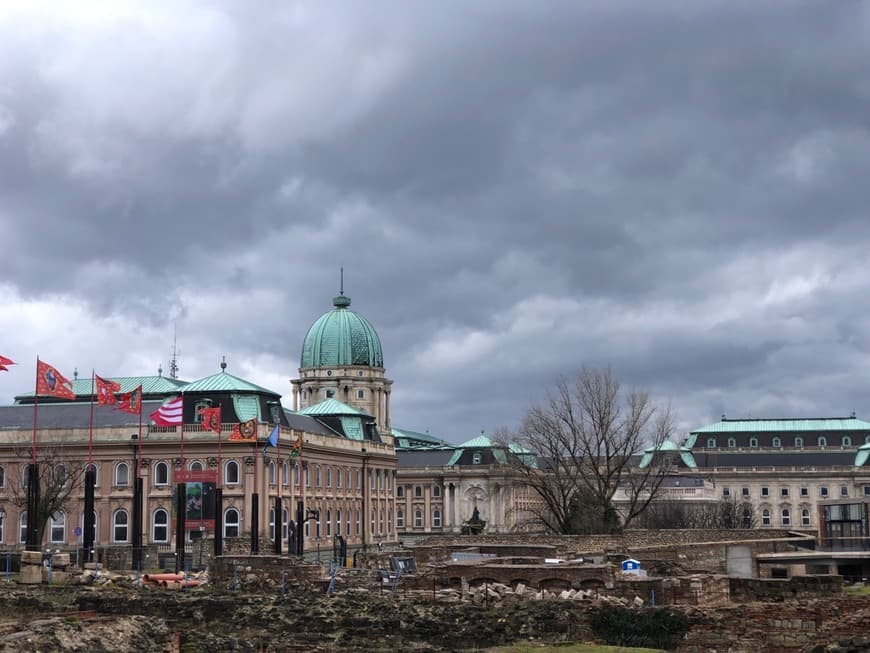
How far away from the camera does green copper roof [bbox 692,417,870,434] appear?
556 ft

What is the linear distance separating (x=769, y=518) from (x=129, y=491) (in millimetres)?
105030

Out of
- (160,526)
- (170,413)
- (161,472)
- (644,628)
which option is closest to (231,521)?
(160,526)

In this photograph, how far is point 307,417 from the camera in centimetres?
11294

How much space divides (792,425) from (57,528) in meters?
117

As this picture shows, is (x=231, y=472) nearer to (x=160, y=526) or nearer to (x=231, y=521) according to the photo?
(x=231, y=521)

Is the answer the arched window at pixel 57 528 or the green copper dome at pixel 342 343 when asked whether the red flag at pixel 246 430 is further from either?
the green copper dome at pixel 342 343


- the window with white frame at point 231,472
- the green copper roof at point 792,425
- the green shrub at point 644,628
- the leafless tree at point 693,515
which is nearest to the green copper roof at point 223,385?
the window with white frame at point 231,472

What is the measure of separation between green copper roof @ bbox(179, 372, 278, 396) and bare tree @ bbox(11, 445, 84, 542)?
1060 cm

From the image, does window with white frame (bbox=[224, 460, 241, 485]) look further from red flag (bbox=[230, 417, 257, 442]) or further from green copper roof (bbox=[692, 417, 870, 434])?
green copper roof (bbox=[692, 417, 870, 434])

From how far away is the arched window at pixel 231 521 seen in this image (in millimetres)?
87438

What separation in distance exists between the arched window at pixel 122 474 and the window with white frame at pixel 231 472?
7.59m

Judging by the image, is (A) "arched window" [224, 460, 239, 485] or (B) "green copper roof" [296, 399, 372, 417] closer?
(A) "arched window" [224, 460, 239, 485]

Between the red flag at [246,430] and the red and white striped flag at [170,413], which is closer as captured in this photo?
the red and white striped flag at [170,413]

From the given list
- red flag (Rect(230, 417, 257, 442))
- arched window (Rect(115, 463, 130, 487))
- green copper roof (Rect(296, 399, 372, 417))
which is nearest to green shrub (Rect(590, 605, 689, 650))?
red flag (Rect(230, 417, 257, 442))
